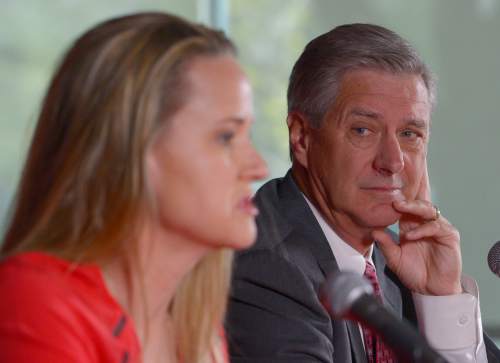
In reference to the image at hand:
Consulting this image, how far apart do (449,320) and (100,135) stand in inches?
42.4

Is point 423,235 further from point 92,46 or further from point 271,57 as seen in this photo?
point 271,57

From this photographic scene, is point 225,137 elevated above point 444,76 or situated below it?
above

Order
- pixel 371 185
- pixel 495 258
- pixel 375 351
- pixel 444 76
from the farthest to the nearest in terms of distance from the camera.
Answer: pixel 444 76 < pixel 371 185 < pixel 375 351 < pixel 495 258

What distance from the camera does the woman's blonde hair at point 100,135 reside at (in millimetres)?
1223

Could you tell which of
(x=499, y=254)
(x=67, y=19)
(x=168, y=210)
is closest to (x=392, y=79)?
(x=499, y=254)

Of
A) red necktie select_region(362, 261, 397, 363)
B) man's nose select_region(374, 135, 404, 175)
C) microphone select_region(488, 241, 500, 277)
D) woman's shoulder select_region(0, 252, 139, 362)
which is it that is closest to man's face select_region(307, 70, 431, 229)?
man's nose select_region(374, 135, 404, 175)

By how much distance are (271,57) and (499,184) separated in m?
1.15

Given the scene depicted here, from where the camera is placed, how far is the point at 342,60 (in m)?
2.10

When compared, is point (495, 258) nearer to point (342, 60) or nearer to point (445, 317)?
point (445, 317)

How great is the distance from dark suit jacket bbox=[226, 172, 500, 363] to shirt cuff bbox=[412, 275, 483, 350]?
20 centimetres

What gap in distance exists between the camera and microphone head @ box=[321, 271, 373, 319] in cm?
111

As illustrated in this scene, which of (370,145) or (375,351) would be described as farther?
(370,145)

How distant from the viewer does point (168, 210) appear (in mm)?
1254

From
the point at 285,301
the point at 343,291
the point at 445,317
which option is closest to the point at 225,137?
the point at 343,291
